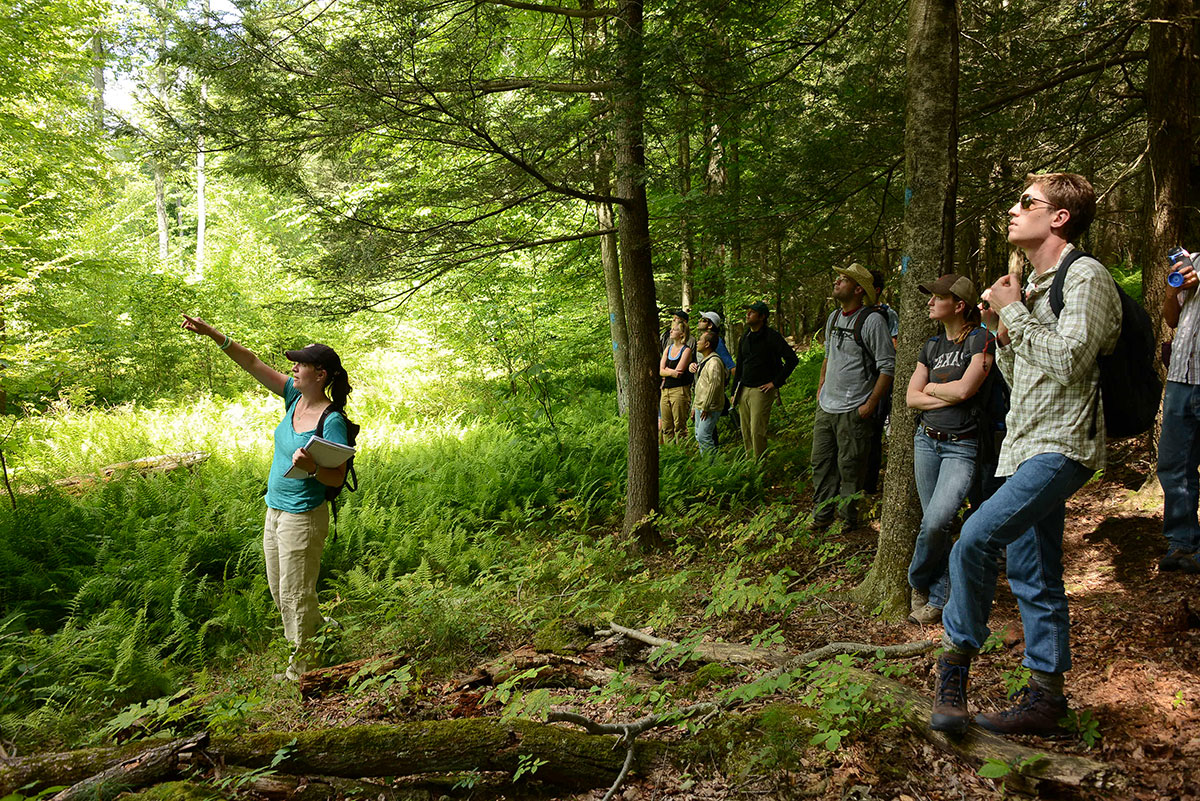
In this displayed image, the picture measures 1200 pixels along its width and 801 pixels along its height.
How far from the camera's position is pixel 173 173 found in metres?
6.01

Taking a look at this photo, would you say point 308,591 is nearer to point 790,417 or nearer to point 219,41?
point 219,41

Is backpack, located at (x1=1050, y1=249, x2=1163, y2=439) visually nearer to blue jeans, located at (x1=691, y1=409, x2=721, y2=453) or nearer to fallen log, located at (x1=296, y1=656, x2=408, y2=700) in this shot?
fallen log, located at (x1=296, y1=656, x2=408, y2=700)

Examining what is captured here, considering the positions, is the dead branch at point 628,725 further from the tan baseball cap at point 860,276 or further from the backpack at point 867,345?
the tan baseball cap at point 860,276

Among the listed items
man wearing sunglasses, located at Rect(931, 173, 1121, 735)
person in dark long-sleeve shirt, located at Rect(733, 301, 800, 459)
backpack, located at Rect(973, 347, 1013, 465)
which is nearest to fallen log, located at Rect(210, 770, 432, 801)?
man wearing sunglasses, located at Rect(931, 173, 1121, 735)

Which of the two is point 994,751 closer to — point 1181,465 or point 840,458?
point 1181,465

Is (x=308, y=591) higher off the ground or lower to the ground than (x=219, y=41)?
lower

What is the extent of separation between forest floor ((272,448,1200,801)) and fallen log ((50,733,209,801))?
3.54 ft

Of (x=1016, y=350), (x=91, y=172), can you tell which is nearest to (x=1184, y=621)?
(x=1016, y=350)

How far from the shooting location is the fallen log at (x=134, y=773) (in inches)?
112

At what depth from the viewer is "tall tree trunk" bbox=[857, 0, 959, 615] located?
3.95m

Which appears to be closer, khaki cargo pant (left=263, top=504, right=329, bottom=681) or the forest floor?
the forest floor

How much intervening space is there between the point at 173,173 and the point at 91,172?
11.7 metres

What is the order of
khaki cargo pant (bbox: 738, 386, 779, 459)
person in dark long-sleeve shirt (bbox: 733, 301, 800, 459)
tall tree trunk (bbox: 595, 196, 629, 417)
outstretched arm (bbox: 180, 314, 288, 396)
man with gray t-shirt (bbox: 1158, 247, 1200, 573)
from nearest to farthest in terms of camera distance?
1. man with gray t-shirt (bbox: 1158, 247, 1200, 573)
2. outstretched arm (bbox: 180, 314, 288, 396)
3. person in dark long-sleeve shirt (bbox: 733, 301, 800, 459)
4. khaki cargo pant (bbox: 738, 386, 779, 459)
5. tall tree trunk (bbox: 595, 196, 629, 417)

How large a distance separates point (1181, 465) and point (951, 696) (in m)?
2.72
